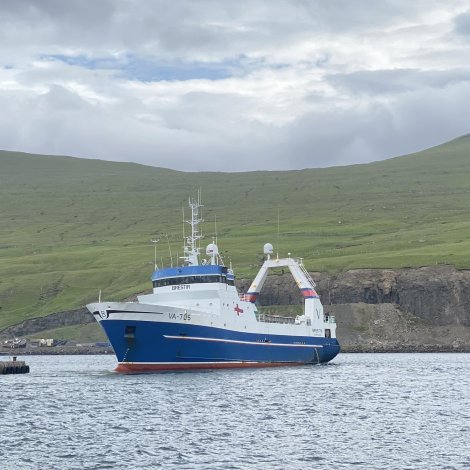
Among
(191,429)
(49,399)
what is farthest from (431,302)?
(191,429)

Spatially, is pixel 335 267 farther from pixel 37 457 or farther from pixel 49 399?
pixel 37 457

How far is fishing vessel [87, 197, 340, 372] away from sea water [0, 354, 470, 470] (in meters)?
1.95

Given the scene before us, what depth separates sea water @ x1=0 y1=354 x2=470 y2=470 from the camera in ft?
144

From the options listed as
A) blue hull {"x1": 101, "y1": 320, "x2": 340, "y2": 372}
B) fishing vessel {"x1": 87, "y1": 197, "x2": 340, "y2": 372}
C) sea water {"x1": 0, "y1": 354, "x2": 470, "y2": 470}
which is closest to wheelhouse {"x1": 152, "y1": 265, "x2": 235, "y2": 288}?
fishing vessel {"x1": 87, "y1": 197, "x2": 340, "y2": 372}

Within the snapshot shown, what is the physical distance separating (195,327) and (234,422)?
88.3 feet

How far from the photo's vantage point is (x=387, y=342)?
5773 inches

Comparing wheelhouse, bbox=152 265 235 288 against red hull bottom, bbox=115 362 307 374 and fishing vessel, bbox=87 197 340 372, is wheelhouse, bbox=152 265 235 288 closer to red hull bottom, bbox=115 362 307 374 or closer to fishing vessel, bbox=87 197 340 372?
fishing vessel, bbox=87 197 340 372

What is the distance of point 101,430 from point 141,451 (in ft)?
20.5

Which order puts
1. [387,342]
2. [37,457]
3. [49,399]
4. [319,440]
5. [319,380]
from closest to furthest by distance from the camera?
[37,457] → [319,440] → [49,399] → [319,380] → [387,342]

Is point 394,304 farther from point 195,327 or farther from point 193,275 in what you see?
point 195,327

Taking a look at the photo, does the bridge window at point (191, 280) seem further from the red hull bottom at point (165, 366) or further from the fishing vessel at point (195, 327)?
the red hull bottom at point (165, 366)

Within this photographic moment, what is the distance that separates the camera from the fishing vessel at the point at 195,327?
79250 millimetres

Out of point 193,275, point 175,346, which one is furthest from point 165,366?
point 193,275

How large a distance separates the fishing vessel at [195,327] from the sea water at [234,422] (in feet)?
6.39
